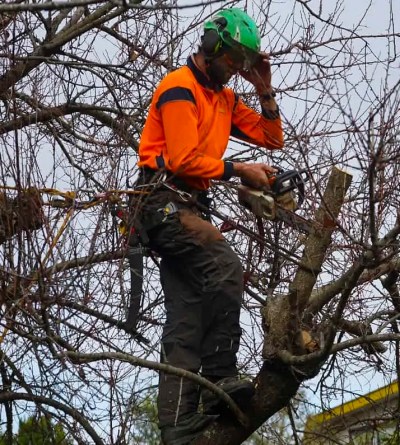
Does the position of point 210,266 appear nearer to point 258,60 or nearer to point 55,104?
point 258,60

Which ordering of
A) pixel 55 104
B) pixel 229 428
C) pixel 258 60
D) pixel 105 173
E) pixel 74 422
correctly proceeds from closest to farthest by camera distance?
pixel 229 428 → pixel 258 60 → pixel 74 422 → pixel 105 173 → pixel 55 104

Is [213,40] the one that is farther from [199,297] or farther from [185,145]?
[199,297]

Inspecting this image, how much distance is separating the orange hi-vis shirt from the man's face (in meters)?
0.05

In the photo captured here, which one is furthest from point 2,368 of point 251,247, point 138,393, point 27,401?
point 251,247

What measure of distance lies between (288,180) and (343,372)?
4.68ft

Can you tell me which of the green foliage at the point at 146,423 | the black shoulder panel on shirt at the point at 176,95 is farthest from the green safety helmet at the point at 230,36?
the green foliage at the point at 146,423

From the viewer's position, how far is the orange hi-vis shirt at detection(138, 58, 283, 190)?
592cm

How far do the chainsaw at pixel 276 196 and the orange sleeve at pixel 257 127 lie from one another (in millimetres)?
369

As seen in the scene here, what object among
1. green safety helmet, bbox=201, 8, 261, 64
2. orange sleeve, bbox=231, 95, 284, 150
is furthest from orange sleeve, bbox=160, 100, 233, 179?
orange sleeve, bbox=231, 95, 284, 150

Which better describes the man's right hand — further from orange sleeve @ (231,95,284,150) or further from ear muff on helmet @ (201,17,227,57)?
ear muff on helmet @ (201,17,227,57)

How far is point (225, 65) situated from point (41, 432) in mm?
2440

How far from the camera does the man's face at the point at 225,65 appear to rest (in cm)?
621

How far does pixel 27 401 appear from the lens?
7078mm

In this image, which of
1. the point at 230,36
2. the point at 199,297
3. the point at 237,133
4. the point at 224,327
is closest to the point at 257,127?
the point at 237,133
